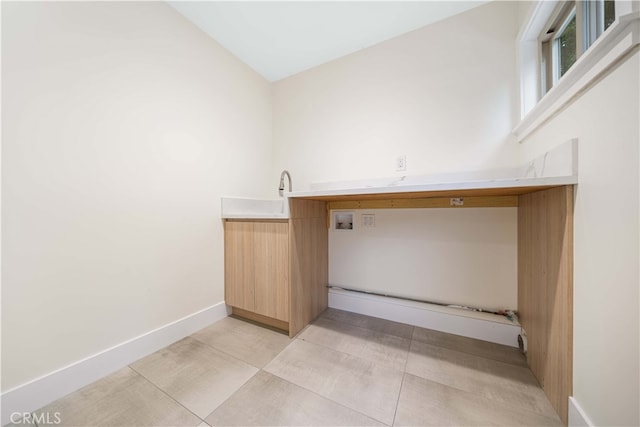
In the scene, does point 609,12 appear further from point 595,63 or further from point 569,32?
point 569,32

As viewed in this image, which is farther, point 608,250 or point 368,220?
point 368,220

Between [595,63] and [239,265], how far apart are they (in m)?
2.03

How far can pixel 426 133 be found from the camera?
1.60 meters

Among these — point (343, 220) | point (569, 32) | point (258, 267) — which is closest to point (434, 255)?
point (343, 220)

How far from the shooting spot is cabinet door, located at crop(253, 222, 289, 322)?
1.44 m

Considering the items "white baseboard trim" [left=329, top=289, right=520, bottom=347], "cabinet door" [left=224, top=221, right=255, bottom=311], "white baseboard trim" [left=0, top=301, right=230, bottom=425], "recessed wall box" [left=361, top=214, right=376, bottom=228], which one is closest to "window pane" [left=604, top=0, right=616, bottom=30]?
"recessed wall box" [left=361, top=214, right=376, bottom=228]

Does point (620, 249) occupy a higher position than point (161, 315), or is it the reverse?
point (620, 249)

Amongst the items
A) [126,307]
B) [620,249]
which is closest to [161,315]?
[126,307]

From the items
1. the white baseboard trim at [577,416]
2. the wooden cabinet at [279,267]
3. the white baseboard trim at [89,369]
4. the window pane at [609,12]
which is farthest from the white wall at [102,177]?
the window pane at [609,12]

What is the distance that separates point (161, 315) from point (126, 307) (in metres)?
0.21

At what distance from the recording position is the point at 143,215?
51.0 inches

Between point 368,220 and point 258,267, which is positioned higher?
point 368,220

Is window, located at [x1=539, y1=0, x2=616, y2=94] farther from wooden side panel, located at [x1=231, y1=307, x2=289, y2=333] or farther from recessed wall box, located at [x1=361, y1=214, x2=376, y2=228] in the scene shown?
wooden side panel, located at [x1=231, y1=307, x2=289, y2=333]

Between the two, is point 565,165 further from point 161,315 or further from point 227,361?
point 161,315
